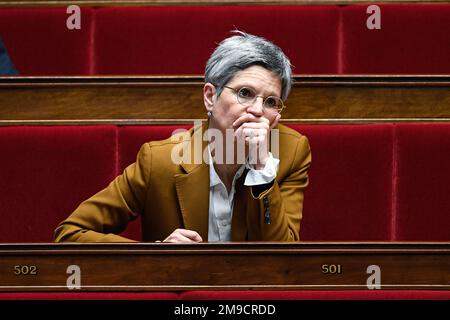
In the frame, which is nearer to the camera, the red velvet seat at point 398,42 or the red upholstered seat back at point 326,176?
the red upholstered seat back at point 326,176

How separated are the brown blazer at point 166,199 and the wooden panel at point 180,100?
85 mm

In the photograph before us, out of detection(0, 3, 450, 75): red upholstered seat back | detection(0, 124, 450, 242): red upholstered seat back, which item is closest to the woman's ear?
detection(0, 124, 450, 242): red upholstered seat back

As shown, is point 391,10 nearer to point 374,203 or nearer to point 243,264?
point 374,203

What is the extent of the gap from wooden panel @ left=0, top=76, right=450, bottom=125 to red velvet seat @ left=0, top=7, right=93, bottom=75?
11cm

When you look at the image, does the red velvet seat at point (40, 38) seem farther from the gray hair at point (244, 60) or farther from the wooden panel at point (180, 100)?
the gray hair at point (244, 60)

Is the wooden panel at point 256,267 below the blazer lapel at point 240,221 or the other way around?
below

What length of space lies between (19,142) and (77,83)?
0.06m

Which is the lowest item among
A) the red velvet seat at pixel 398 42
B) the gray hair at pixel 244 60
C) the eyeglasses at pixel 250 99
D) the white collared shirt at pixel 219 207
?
the white collared shirt at pixel 219 207

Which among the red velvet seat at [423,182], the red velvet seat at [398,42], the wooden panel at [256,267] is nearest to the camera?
the wooden panel at [256,267]

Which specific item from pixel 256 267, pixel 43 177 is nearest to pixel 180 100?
pixel 43 177

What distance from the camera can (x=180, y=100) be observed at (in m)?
0.62

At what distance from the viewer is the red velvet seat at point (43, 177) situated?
2.01 ft

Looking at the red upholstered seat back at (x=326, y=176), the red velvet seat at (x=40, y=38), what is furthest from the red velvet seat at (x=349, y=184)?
the red velvet seat at (x=40, y=38)

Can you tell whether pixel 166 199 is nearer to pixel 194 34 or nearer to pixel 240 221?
pixel 240 221
